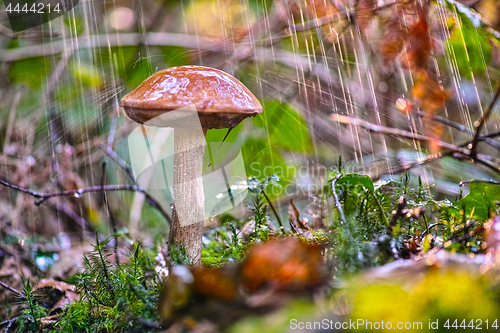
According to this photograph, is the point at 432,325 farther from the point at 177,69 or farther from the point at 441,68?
the point at 441,68

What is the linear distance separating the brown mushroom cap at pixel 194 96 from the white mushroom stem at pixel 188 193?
14 centimetres

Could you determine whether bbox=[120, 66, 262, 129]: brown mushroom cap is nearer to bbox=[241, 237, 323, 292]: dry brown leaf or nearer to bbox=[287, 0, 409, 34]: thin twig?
bbox=[241, 237, 323, 292]: dry brown leaf

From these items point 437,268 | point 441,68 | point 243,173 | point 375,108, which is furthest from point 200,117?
point 375,108

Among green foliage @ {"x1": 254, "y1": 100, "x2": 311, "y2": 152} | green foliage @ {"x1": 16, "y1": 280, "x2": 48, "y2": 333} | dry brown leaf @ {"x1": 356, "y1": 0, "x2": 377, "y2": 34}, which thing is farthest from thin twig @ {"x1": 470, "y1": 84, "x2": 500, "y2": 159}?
green foliage @ {"x1": 16, "y1": 280, "x2": 48, "y2": 333}

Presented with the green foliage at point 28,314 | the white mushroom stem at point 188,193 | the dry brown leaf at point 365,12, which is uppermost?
the dry brown leaf at point 365,12

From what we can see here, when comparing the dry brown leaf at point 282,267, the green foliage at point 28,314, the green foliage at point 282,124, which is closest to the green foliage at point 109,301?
the green foliage at point 28,314

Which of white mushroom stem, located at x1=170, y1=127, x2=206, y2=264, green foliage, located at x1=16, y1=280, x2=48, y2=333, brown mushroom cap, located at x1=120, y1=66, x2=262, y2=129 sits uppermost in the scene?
brown mushroom cap, located at x1=120, y1=66, x2=262, y2=129

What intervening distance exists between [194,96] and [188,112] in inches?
2.5

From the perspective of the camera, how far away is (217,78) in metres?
1.03

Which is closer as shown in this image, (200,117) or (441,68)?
(200,117)

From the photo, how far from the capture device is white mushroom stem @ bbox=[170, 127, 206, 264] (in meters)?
1.18

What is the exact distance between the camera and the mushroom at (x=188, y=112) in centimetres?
96

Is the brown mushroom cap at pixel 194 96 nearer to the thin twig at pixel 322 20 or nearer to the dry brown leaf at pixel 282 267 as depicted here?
the dry brown leaf at pixel 282 267

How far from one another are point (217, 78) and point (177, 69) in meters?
0.14
